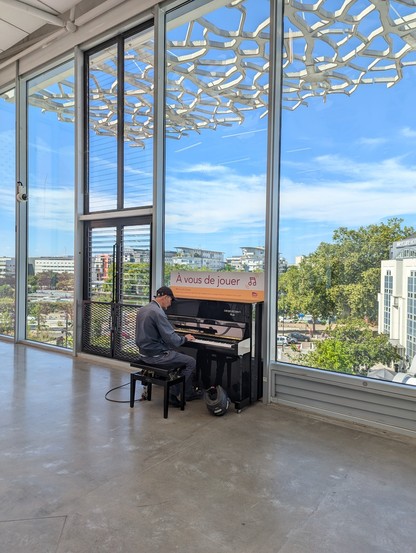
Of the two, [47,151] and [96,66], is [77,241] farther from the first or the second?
[96,66]

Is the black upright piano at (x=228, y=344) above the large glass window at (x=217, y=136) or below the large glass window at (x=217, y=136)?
below

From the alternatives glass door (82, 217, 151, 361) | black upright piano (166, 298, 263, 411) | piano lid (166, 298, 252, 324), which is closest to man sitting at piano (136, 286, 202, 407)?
black upright piano (166, 298, 263, 411)

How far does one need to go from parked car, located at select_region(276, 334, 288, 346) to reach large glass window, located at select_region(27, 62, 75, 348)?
346 centimetres

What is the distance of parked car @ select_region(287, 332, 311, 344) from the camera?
13.2 feet

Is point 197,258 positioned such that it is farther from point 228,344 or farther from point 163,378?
point 163,378

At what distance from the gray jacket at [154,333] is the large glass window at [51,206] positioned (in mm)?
2682

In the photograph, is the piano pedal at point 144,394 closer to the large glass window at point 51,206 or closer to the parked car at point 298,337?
the parked car at point 298,337

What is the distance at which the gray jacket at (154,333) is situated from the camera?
12.4 feet

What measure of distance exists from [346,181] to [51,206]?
4810mm

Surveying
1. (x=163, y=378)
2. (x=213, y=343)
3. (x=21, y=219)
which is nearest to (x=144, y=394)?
(x=163, y=378)

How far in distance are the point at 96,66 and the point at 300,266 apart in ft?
14.4

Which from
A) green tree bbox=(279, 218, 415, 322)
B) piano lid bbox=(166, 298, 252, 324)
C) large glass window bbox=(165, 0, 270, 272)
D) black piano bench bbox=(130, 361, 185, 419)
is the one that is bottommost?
black piano bench bbox=(130, 361, 185, 419)

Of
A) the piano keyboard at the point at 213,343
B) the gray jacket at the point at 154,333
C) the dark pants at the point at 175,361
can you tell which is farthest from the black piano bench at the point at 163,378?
the piano keyboard at the point at 213,343

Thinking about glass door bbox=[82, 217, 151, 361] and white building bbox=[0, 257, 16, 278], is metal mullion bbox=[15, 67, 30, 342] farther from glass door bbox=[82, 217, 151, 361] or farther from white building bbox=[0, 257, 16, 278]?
glass door bbox=[82, 217, 151, 361]
